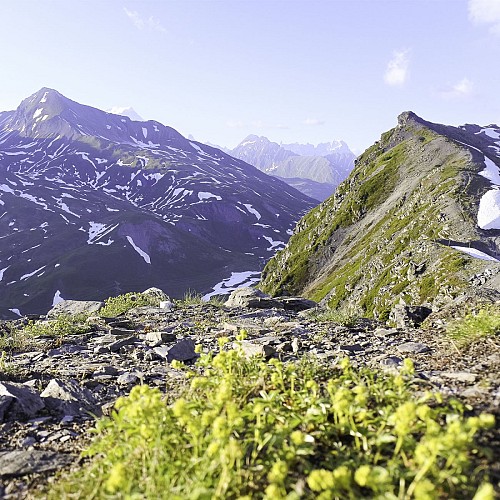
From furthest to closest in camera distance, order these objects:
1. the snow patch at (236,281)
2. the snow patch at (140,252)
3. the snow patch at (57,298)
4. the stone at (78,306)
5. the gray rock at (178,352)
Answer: the snow patch at (140,252) → the snow patch at (236,281) → the snow patch at (57,298) → the stone at (78,306) → the gray rock at (178,352)

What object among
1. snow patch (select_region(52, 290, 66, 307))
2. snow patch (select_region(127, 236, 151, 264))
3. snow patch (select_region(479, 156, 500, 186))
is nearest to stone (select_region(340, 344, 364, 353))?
snow patch (select_region(479, 156, 500, 186))

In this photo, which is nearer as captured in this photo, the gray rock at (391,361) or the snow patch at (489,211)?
the gray rock at (391,361)

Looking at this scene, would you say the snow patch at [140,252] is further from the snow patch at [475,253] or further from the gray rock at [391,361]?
the gray rock at [391,361]

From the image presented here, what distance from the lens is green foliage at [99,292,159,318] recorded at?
1546cm

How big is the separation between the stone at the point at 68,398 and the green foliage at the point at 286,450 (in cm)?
216

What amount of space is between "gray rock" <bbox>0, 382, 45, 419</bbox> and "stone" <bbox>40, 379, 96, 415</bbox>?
0.15 meters

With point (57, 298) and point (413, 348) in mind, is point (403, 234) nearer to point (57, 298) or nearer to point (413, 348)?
point (413, 348)

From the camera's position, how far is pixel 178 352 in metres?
8.17

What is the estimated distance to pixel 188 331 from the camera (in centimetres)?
1084

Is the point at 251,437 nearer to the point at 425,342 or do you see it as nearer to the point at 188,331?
the point at 425,342

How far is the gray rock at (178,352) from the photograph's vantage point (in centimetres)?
803

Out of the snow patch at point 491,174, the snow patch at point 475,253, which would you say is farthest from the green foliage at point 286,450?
the snow patch at point 491,174

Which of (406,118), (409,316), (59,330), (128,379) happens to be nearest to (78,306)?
(59,330)

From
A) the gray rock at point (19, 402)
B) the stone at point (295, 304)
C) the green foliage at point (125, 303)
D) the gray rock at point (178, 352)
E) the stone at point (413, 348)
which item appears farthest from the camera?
the stone at point (295, 304)
